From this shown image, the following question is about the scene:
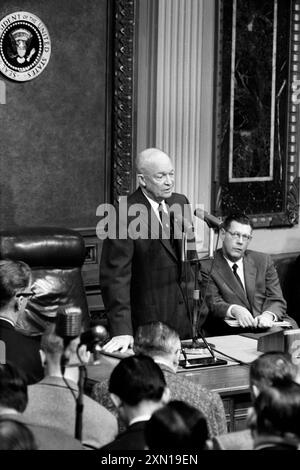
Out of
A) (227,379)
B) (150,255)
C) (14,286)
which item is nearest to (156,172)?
(150,255)

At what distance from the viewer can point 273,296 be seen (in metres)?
5.65

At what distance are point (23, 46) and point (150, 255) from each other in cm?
170

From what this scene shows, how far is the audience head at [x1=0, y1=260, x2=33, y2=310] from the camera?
13.4ft

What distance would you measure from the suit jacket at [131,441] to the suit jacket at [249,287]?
2489 millimetres

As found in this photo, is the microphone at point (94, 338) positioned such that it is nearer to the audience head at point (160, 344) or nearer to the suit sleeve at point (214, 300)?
the audience head at point (160, 344)

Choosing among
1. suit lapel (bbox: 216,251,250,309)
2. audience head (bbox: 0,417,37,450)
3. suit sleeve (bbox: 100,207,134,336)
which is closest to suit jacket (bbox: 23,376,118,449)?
audience head (bbox: 0,417,37,450)

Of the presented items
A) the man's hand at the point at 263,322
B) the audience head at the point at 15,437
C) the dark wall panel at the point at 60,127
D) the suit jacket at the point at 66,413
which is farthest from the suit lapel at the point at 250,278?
the audience head at the point at 15,437

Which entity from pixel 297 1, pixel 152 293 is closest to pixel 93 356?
pixel 152 293

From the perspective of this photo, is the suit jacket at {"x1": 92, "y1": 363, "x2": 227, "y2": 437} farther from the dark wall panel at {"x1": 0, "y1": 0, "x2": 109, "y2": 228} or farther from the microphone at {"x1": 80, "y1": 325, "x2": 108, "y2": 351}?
the dark wall panel at {"x1": 0, "y1": 0, "x2": 109, "y2": 228}

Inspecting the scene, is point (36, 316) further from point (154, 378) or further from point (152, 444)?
point (152, 444)

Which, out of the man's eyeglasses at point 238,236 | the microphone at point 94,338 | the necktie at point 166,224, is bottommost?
the microphone at point 94,338

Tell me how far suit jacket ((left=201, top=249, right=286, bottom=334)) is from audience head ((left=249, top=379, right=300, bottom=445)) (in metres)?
2.61

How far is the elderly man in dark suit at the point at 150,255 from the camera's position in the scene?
4.62 m

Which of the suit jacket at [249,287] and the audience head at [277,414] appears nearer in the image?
the audience head at [277,414]
